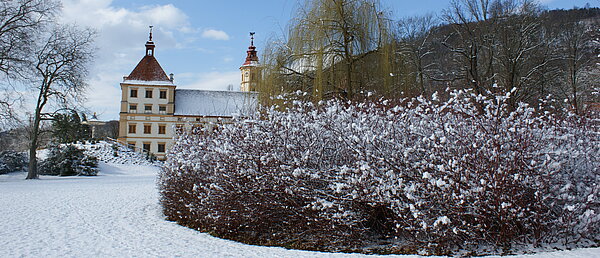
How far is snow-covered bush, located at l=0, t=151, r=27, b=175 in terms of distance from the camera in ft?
89.0

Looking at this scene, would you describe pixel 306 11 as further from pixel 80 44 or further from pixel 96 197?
pixel 80 44

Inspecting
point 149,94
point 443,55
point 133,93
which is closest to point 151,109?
point 149,94

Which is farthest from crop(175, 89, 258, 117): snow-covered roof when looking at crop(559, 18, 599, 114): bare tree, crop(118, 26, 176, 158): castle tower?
crop(559, 18, 599, 114): bare tree

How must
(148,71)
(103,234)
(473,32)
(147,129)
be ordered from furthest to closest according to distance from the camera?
(148,71) < (147,129) < (473,32) < (103,234)

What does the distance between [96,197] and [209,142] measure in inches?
277

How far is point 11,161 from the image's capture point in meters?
27.5

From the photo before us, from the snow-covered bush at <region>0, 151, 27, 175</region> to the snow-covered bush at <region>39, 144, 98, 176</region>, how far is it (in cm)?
111

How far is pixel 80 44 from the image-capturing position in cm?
2469

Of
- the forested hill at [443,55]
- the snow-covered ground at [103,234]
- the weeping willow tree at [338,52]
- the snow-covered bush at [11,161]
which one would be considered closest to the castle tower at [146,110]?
the snow-covered bush at [11,161]

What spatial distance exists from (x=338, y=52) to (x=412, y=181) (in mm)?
5934

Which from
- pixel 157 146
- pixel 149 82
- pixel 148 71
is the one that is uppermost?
pixel 148 71

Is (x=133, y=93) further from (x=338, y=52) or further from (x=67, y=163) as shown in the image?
(x=338, y=52)

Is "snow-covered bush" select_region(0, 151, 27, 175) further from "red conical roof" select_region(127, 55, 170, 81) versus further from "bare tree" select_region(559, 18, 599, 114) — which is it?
"bare tree" select_region(559, 18, 599, 114)

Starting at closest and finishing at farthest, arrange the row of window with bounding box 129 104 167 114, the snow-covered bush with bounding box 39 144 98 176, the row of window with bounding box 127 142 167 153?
the snow-covered bush with bounding box 39 144 98 176, the row of window with bounding box 127 142 167 153, the row of window with bounding box 129 104 167 114
